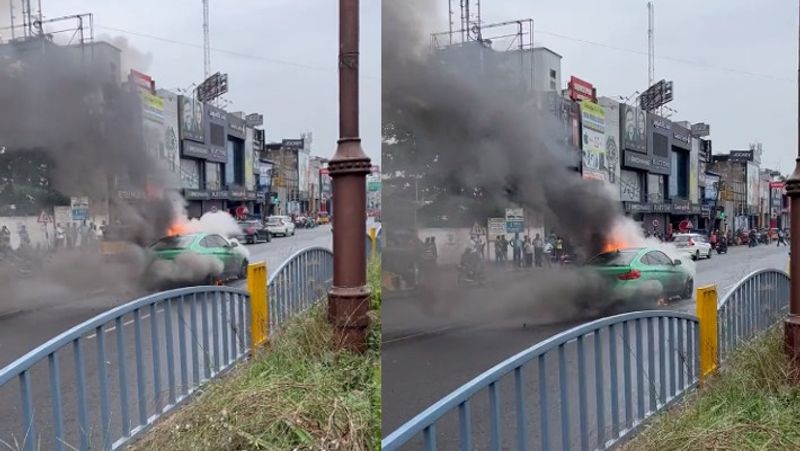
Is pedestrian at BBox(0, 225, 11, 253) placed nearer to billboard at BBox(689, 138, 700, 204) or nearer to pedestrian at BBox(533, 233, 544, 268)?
pedestrian at BBox(533, 233, 544, 268)

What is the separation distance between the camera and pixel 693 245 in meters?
1.89

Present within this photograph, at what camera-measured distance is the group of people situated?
5.75ft

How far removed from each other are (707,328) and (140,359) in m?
2.12

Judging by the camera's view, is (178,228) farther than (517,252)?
Yes

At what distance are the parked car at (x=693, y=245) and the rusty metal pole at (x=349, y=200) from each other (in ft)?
3.18

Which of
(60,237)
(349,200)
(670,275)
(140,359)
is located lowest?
(140,359)

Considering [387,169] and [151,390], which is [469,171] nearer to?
[387,169]

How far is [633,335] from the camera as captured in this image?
1.89 metres

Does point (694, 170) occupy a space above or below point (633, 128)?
below

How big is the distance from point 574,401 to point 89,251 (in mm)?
1929

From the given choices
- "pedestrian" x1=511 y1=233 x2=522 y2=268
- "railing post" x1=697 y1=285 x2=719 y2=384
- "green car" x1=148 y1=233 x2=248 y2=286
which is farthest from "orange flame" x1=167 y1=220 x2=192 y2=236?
"railing post" x1=697 y1=285 x2=719 y2=384

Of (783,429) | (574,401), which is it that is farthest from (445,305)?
(783,429)

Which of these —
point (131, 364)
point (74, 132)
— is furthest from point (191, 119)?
point (131, 364)

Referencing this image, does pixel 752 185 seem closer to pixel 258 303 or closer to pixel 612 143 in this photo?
pixel 612 143
